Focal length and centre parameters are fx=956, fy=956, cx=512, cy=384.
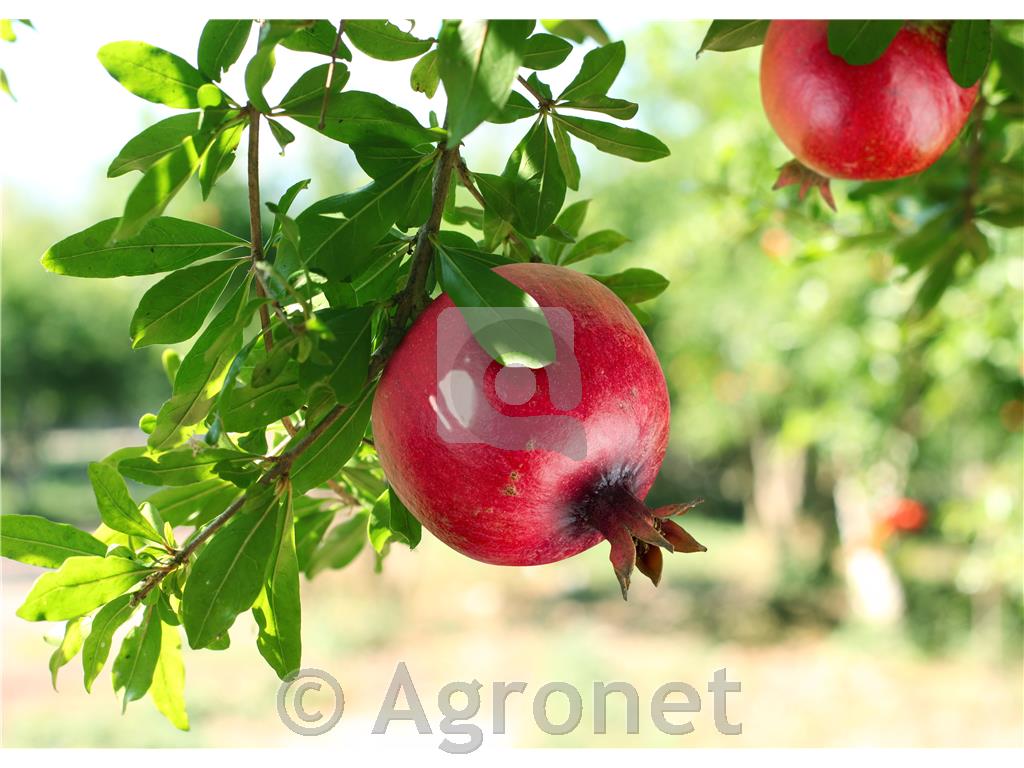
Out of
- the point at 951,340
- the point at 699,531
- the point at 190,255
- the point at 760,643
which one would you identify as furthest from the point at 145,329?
the point at 699,531

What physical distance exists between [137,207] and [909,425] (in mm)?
5612

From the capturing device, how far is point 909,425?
18.1ft

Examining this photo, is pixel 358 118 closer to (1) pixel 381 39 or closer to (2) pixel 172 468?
(1) pixel 381 39

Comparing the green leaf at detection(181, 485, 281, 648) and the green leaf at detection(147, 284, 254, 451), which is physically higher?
the green leaf at detection(147, 284, 254, 451)

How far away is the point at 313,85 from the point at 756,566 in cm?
772

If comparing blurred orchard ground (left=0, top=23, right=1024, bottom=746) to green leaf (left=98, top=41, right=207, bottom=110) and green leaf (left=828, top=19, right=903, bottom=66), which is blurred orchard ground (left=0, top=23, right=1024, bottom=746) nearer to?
green leaf (left=828, top=19, right=903, bottom=66)

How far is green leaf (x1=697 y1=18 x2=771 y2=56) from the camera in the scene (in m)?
0.76

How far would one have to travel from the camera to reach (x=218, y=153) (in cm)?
59

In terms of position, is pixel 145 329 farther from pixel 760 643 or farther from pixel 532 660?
pixel 760 643

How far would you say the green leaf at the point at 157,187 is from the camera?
499 mm

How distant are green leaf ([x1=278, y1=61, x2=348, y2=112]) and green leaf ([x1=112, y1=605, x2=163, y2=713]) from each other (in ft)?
1.17

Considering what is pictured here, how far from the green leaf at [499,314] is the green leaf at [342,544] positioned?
0.51 metres

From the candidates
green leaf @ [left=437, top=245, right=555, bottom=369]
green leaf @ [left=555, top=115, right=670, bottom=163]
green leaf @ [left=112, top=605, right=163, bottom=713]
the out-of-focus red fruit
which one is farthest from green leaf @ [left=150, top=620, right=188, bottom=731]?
the out-of-focus red fruit

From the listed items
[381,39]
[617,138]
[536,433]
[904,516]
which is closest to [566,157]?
[617,138]
